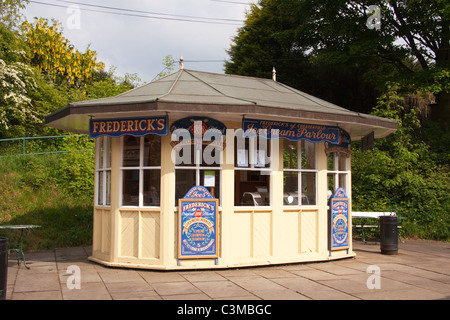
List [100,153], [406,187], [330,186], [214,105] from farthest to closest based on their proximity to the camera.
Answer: [406,187] → [330,186] → [100,153] → [214,105]

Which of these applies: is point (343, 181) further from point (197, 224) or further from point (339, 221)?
point (197, 224)

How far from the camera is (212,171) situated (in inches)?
354

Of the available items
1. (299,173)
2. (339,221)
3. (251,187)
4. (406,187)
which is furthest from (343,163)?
(406,187)

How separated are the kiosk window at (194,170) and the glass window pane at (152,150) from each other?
16.2 inches

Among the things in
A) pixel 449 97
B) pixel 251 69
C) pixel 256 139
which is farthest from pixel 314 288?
pixel 251 69

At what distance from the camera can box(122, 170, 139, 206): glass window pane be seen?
9.02m

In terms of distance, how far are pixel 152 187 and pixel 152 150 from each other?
72cm

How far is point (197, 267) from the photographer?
28.3 feet

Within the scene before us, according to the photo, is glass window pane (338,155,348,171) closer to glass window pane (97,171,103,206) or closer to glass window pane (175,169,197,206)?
glass window pane (175,169,197,206)

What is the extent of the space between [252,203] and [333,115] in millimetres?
2412

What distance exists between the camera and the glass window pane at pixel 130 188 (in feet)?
29.6

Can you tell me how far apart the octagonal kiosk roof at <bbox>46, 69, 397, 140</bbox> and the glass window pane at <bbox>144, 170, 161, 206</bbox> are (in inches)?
45.1

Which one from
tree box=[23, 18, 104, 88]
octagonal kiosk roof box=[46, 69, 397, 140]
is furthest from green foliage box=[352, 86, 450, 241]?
tree box=[23, 18, 104, 88]
